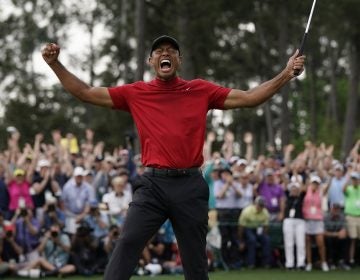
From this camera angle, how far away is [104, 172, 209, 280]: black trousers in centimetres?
737

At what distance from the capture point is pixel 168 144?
24.7 feet

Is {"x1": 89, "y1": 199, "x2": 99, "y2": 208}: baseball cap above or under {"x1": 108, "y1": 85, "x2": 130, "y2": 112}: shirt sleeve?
under

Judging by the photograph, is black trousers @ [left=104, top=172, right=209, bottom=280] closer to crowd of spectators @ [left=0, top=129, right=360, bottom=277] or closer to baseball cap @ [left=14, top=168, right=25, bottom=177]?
crowd of spectators @ [left=0, top=129, right=360, bottom=277]

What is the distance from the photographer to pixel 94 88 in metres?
7.68

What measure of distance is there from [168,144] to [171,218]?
0.60m

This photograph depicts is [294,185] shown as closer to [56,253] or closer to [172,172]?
[56,253]

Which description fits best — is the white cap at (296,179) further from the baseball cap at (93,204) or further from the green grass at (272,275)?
the baseball cap at (93,204)

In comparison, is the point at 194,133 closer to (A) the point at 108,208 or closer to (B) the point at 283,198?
(A) the point at 108,208

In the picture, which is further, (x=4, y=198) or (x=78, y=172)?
(x=78, y=172)

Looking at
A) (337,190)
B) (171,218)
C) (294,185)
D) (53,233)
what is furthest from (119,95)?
(337,190)

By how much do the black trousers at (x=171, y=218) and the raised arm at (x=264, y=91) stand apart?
74cm

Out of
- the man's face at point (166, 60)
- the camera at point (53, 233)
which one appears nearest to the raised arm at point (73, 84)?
the man's face at point (166, 60)

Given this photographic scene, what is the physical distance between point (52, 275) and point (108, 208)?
185 centimetres

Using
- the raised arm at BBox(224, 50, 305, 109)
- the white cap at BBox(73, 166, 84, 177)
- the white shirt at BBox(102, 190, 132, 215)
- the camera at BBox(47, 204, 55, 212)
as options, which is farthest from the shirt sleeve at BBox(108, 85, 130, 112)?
the white shirt at BBox(102, 190, 132, 215)
